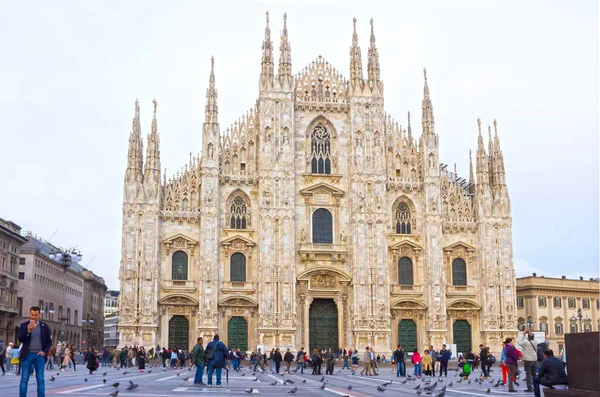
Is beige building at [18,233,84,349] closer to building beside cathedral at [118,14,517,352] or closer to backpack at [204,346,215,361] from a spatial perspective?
building beside cathedral at [118,14,517,352]

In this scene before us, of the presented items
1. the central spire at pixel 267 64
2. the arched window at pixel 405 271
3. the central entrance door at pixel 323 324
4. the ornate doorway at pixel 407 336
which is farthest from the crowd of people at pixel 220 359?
the central spire at pixel 267 64

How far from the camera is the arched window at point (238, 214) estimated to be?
51.3m

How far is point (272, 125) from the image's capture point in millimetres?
51625

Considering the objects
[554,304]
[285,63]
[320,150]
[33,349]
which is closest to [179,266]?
[320,150]

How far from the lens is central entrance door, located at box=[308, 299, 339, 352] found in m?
51.2

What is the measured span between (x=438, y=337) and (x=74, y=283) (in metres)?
63.1

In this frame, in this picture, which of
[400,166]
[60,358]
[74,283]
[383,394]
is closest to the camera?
[383,394]

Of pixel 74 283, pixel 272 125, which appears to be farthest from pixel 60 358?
pixel 74 283

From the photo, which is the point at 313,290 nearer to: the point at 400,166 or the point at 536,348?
the point at 400,166

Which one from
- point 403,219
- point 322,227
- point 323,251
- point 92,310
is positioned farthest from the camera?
point 92,310

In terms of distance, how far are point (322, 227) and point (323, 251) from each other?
1.93 m

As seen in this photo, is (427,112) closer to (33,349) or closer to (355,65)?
(355,65)

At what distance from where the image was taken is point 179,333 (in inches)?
1955

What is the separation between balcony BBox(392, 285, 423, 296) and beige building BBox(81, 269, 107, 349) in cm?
6278
